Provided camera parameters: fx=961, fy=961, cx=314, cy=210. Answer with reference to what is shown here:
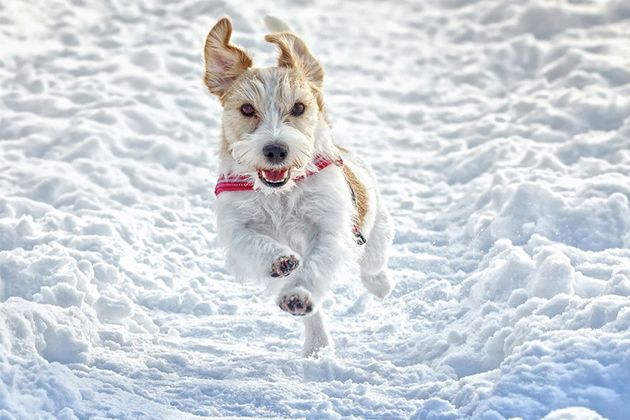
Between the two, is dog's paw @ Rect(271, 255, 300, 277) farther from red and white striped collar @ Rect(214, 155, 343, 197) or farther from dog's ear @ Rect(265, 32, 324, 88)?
dog's ear @ Rect(265, 32, 324, 88)

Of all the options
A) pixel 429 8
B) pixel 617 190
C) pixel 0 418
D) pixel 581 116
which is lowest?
pixel 0 418

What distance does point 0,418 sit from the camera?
3.89m

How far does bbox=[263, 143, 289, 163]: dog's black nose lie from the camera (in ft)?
14.8

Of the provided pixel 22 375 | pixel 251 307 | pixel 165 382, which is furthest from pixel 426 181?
pixel 22 375

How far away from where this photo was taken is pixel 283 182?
185 inches

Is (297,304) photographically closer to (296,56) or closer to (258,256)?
(258,256)

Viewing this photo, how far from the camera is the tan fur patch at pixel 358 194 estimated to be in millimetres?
5341

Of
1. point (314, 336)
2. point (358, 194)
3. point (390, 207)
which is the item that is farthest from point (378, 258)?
point (390, 207)

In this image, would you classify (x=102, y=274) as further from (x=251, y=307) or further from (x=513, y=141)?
(x=513, y=141)

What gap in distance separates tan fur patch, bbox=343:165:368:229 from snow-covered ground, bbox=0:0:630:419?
0.75 m

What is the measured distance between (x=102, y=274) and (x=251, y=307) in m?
0.96

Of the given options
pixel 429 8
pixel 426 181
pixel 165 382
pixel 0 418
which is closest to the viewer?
pixel 0 418

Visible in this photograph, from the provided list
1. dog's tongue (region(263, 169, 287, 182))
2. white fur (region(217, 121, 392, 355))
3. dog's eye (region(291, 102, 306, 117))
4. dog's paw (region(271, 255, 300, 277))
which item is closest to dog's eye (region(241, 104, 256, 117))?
dog's eye (region(291, 102, 306, 117))

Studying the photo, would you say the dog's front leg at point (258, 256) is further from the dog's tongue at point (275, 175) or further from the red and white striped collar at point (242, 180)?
the dog's tongue at point (275, 175)
